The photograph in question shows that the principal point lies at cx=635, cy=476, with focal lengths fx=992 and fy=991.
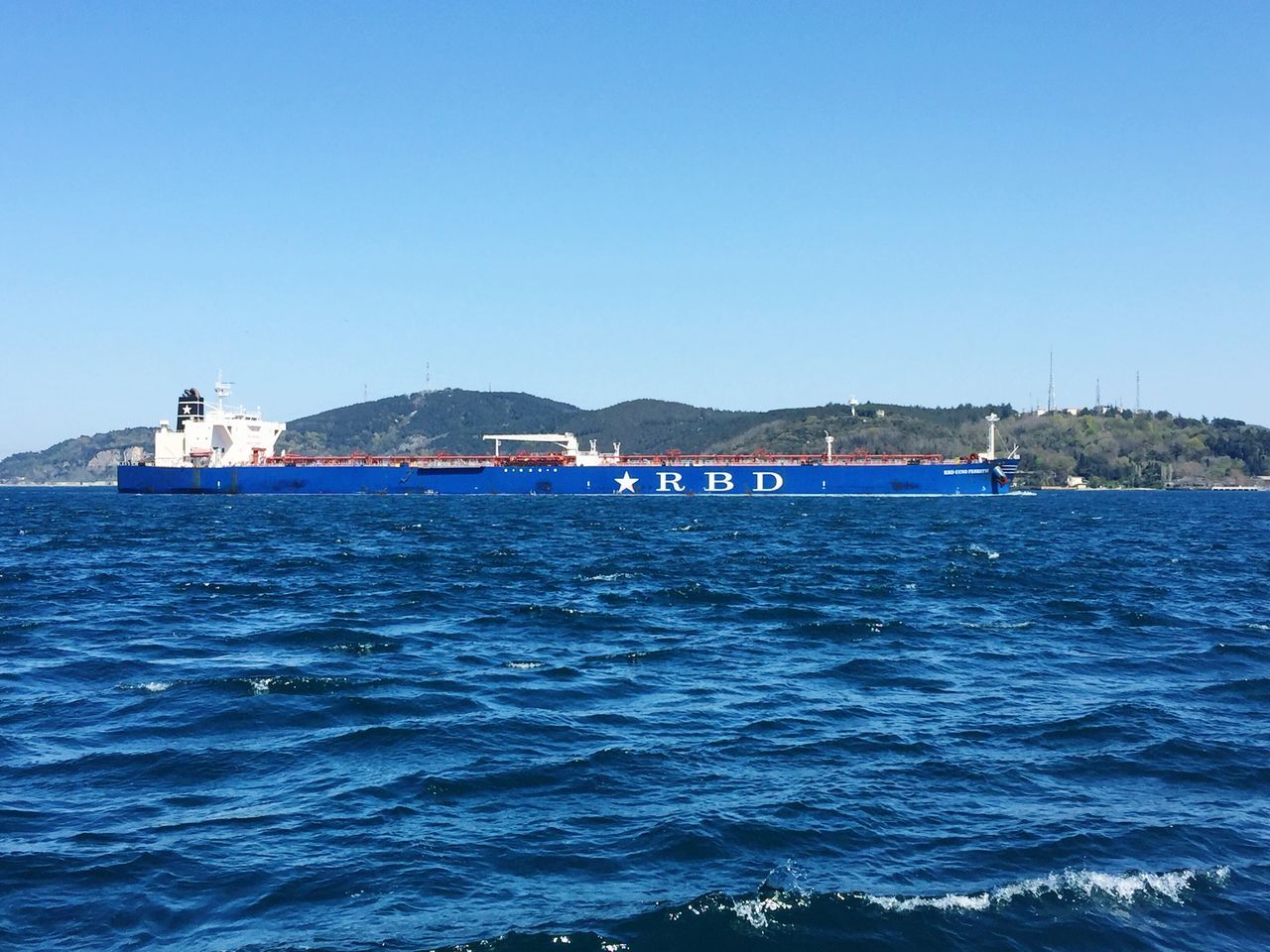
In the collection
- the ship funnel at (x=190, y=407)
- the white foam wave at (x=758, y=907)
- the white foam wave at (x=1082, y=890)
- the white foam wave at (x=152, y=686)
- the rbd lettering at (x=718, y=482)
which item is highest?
the ship funnel at (x=190, y=407)

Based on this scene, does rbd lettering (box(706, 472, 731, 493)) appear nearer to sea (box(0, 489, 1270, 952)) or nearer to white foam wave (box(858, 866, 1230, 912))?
sea (box(0, 489, 1270, 952))

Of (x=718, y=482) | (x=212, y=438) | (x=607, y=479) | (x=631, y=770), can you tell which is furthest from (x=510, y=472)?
(x=631, y=770)

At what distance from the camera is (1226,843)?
40.8ft

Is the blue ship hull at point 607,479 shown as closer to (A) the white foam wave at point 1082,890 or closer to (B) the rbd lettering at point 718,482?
(B) the rbd lettering at point 718,482

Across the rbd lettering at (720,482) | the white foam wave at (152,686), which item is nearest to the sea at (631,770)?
the white foam wave at (152,686)

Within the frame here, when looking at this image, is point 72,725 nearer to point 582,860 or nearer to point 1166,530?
point 582,860

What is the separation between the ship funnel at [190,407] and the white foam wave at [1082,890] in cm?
14766

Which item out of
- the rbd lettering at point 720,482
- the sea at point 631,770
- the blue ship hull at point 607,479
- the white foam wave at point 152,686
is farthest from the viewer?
the rbd lettering at point 720,482

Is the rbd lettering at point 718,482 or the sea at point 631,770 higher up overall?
the rbd lettering at point 718,482

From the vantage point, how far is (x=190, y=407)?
14200 cm

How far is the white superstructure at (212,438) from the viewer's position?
140000mm

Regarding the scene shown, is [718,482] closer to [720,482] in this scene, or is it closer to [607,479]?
[720,482]

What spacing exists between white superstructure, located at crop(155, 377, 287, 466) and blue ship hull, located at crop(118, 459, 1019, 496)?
456 cm

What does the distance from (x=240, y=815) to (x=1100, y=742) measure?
13.5 metres
